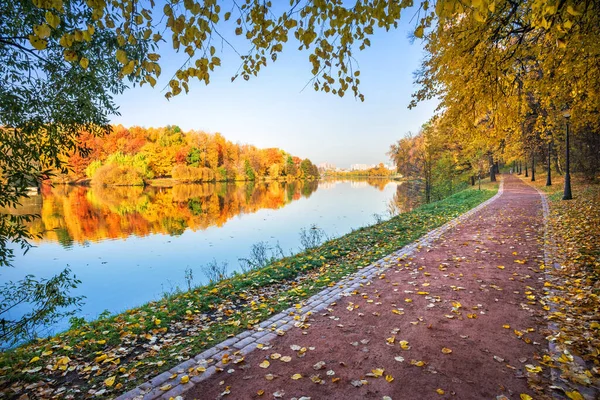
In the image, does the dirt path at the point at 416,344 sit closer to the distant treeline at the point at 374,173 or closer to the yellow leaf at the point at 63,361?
the yellow leaf at the point at 63,361

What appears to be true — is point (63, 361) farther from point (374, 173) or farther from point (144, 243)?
point (374, 173)

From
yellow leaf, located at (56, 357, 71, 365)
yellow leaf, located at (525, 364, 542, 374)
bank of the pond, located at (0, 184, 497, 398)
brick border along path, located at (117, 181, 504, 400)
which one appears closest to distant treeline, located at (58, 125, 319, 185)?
bank of the pond, located at (0, 184, 497, 398)

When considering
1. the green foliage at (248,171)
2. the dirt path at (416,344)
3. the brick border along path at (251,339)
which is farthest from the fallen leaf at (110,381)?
the green foliage at (248,171)

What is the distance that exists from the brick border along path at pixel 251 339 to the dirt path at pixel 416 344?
0.43ft

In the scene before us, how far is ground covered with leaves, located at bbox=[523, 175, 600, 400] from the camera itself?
10.1 feet

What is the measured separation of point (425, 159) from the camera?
23172 millimetres

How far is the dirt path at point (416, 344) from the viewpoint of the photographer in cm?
302

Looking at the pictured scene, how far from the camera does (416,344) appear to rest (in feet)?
12.2

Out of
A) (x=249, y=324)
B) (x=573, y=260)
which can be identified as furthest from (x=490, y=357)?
(x=573, y=260)

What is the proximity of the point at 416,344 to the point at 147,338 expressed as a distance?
3.71 metres

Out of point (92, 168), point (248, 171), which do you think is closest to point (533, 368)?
point (92, 168)

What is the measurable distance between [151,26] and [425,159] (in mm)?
23493

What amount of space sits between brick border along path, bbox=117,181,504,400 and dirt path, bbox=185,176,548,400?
132 millimetres

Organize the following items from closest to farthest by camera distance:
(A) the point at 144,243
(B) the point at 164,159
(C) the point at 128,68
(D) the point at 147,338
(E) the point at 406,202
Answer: (C) the point at 128,68 < (D) the point at 147,338 < (A) the point at 144,243 < (E) the point at 406,202 < (B) the point at 164,159
